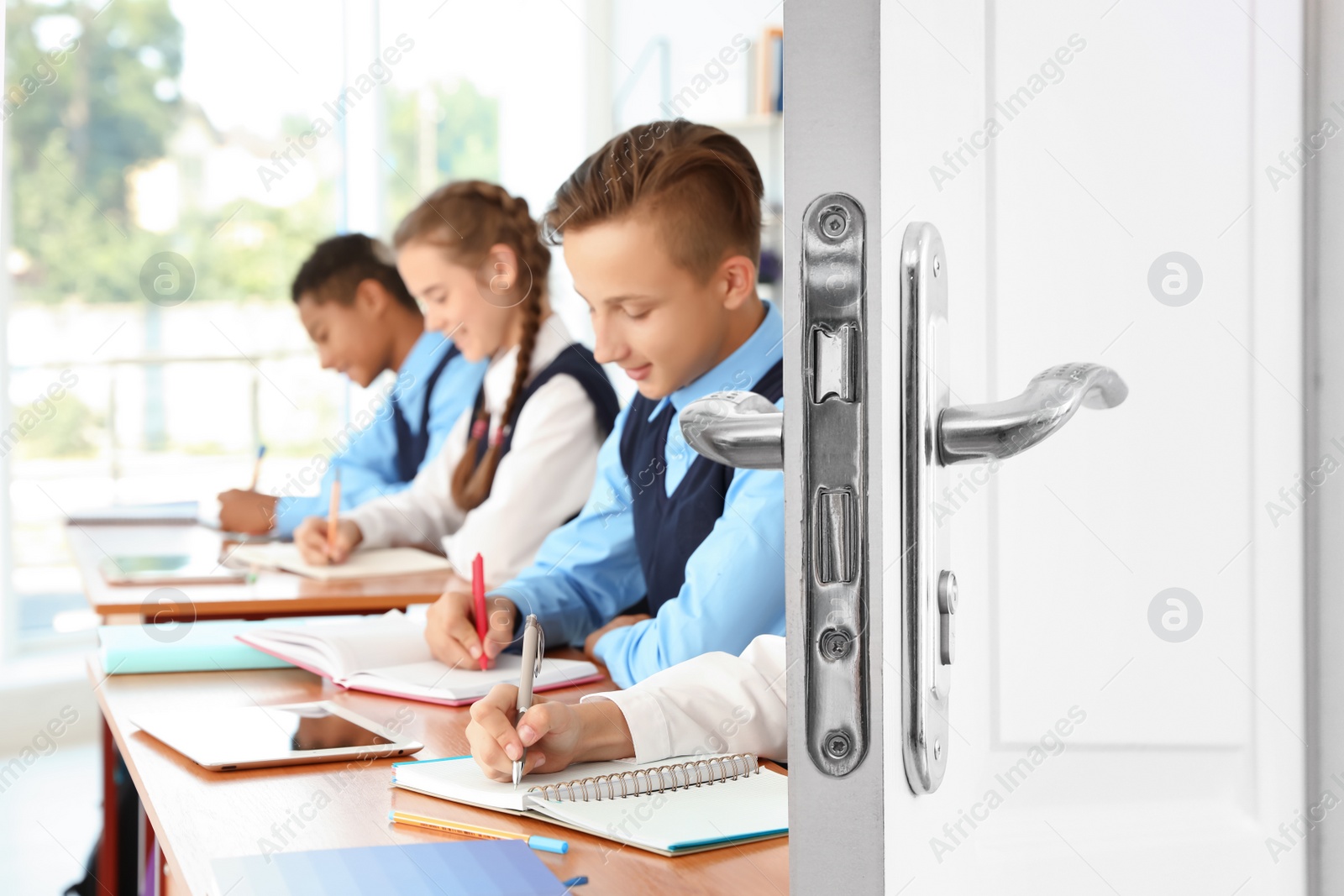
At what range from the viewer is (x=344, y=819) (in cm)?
85

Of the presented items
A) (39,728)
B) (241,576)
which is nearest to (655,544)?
(241,576)

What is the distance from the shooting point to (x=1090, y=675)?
0.58 meters

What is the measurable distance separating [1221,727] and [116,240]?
13.2ft

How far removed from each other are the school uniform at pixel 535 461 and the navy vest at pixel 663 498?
403 millimetres

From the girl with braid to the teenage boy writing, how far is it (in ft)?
1.61

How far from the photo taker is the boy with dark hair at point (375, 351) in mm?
2709

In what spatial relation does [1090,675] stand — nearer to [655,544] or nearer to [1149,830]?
[1149,830]

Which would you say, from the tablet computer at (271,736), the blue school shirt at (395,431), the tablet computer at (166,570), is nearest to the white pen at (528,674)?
the tablet computer at (271,736)

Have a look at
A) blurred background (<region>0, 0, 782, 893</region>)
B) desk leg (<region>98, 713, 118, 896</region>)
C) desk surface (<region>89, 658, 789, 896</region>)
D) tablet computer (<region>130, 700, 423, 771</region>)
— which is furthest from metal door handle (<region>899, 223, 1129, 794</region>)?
blurred background (<region>0, 0, 782, 893</region>)

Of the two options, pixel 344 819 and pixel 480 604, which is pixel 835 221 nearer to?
pixel 344 819

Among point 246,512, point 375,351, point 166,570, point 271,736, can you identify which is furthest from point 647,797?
point 375,351

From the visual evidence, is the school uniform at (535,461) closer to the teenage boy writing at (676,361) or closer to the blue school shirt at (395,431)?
the blue school shirt at (395,431)

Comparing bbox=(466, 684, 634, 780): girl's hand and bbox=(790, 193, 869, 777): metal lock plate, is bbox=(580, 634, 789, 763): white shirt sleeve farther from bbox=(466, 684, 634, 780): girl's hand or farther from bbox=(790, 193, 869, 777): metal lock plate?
bbox=(790, 193, 869, 777): metal lock plate

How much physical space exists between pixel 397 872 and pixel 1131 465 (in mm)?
483
